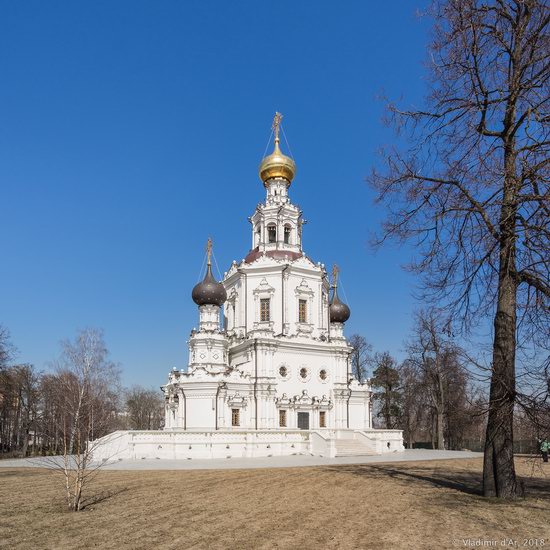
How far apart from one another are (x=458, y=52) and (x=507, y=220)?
3.75 meters

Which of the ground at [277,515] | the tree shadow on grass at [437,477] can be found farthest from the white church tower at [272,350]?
the ground at [277,515]

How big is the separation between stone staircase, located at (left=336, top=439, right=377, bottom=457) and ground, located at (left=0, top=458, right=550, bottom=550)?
49.0 ft

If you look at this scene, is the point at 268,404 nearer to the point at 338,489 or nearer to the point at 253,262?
the point at 253,262

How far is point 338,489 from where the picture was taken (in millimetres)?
13438

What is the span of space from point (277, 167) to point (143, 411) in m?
40.2

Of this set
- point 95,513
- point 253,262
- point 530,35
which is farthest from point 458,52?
point 253,262

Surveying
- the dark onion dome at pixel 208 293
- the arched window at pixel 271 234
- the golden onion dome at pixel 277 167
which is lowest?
the dark onion dome at pixel 208 293

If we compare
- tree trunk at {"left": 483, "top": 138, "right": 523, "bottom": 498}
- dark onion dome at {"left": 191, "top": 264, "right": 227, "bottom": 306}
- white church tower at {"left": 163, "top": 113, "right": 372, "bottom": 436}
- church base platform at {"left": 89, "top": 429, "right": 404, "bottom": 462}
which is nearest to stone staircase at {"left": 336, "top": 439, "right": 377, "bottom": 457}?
→ church base platform at {"left": 89, "top": 429, "right": 404, "bottom": 462}

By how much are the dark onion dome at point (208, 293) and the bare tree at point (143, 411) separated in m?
34.1

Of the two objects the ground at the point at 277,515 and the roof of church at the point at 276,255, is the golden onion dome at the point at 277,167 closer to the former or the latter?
the roof of church at the point at 276,255

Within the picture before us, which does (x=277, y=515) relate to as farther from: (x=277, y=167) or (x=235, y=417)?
(x=277, y=167)

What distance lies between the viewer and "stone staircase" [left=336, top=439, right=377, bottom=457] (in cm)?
3019

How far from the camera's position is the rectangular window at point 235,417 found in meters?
35.4

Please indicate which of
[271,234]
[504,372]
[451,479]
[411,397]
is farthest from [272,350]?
[504,372]
